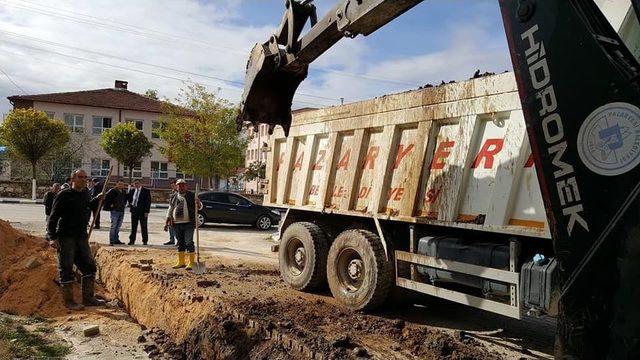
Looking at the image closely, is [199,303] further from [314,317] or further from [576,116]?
[576,116]

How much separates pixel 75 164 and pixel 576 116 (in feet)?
149

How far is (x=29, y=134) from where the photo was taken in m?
32.0

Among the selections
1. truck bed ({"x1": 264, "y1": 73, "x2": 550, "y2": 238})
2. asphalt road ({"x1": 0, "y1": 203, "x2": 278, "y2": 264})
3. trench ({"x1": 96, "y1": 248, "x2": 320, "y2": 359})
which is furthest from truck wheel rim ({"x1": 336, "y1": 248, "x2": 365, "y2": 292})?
asphalt road ({"x1": 0, "y1": 203, "x2": 278, "y2": 264})

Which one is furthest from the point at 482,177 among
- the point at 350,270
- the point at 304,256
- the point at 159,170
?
the point at 159,170

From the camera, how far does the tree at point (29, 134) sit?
31.9 m

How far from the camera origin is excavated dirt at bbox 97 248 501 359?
16.0 ft

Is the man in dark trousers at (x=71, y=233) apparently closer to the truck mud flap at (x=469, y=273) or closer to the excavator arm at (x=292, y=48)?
the excavator arm at (x=292, y=48)

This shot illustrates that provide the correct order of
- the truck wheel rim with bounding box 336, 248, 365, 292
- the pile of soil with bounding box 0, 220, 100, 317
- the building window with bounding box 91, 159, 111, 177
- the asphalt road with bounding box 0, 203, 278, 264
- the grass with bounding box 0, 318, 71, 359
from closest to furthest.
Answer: the grass with bounding box 0, 318, 71, 359 → the truck wheel rim with bounding box 336, 248, 365, 292 → the pile of soil with bounding box 0, 220, 100, 317 → the asphalt road with bounding box 0, 203, 278, 264 → the building window with bounding box 91, 159, 111, 177

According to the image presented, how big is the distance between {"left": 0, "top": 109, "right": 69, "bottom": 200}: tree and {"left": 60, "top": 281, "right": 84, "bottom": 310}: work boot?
89.4ft

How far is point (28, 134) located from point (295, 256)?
98.0 ft

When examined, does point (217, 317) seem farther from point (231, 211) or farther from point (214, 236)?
point (231, 211)

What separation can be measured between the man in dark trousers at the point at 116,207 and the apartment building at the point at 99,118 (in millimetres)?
32497

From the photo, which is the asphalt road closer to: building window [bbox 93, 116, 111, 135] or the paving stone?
the paving stone

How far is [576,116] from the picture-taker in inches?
88.4
